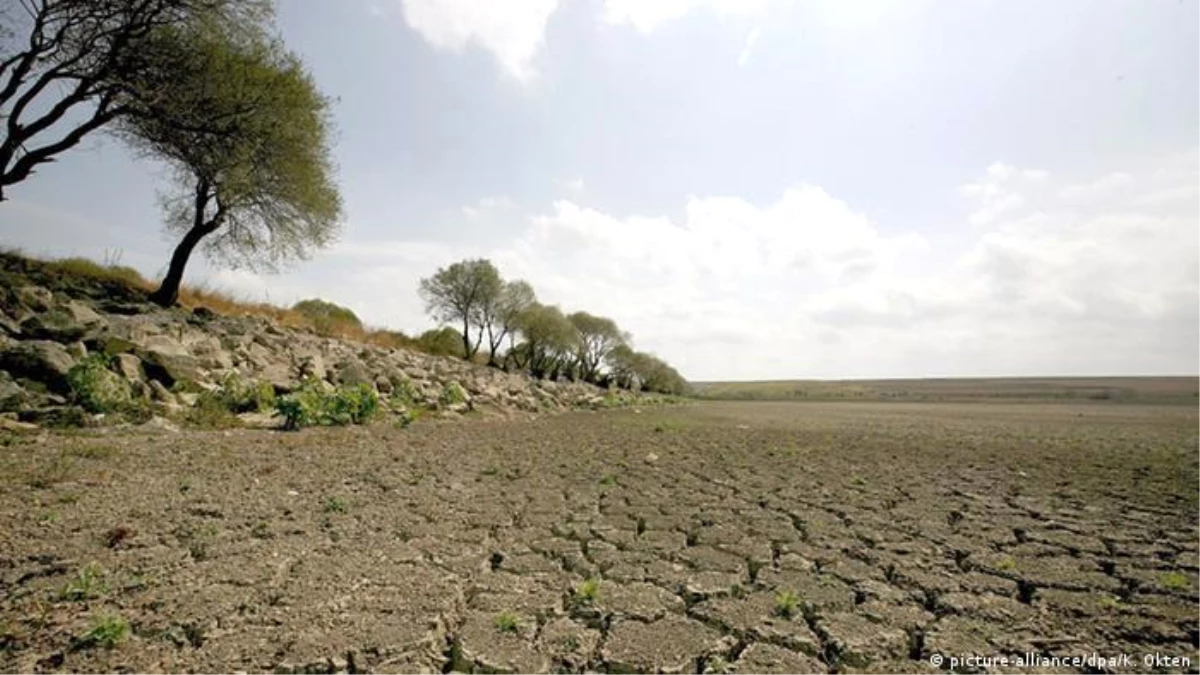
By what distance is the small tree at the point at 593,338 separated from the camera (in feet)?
195

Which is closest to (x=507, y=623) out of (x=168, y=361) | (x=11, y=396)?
(x=11, y=396)

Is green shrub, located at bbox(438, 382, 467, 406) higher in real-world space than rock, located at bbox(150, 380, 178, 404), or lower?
lower

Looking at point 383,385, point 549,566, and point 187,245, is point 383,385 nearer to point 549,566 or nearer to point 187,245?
point 187,245

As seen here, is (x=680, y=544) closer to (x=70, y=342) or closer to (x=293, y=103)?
(x=70, y=342)

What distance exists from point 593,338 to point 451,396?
153 feet

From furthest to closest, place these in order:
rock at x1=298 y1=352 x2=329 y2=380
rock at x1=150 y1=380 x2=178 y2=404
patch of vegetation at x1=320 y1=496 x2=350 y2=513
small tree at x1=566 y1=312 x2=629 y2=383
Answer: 1. small tree at x1=566 y1=312 x2=629 y2=383
2. rock at x1=298 y1=352 x2=329 y2=380
3. rock at x1=150 y1=380 x2=178 y2=404
4. patch of vegetation at x1=320 y1=496 x2=350 y2=513

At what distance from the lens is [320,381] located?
11305mm

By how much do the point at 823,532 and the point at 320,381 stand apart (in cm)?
1091

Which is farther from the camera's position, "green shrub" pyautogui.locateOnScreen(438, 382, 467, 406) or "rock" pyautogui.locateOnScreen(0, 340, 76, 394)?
"green shrub" pyautogui.locateOnScreen(438, 382, 467, 406)

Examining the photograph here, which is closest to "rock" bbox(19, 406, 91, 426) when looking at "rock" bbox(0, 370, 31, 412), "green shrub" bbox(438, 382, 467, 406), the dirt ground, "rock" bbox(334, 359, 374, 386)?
"rock" bbox(0, 370, 31, 412)

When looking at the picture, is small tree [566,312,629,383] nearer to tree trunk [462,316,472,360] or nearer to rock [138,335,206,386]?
tree trunk [462,316,472,360]

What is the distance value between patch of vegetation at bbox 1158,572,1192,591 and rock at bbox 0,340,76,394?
38.5 ft

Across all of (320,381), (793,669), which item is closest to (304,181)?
(320,381)

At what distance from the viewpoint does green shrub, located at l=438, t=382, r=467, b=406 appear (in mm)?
14541
